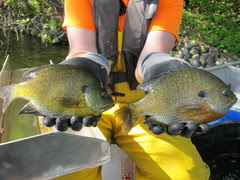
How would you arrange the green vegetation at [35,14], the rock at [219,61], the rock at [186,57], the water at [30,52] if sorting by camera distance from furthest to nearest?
the water at [30,52], the rock at [186,57], the rock at [219,61], the green vegetation at [35,14]

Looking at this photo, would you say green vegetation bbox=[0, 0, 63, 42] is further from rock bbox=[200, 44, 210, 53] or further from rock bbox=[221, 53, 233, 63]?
rock bbox=[221, 53, 233, 63]

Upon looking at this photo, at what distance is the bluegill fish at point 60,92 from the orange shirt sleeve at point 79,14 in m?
0.93

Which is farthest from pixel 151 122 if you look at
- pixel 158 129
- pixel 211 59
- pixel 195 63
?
pixel 211 59

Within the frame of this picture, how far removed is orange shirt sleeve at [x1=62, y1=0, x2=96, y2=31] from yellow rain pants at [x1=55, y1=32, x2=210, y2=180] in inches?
34.9

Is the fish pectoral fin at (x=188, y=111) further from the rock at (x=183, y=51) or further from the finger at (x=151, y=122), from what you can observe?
the rock at (x=183, y=51)

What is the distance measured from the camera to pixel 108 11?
2.55 m

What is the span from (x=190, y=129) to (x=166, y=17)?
1312 millimetres

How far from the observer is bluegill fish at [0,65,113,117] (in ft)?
5.70

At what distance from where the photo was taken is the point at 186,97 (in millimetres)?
1744

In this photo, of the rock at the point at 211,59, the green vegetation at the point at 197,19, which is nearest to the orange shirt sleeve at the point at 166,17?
the green vegetation at the point at 197,19

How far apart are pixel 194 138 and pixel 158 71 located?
65.9 inches

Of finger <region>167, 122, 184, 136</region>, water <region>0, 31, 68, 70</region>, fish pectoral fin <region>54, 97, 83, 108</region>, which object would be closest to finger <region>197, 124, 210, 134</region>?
finger <region>167, 122, 184, 136</region>

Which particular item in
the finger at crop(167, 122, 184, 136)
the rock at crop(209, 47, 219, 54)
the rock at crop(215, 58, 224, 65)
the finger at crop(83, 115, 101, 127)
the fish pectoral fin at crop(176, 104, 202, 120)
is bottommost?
the rock at crop(215, 58, 224, 65)

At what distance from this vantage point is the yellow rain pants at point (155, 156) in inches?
88.2
